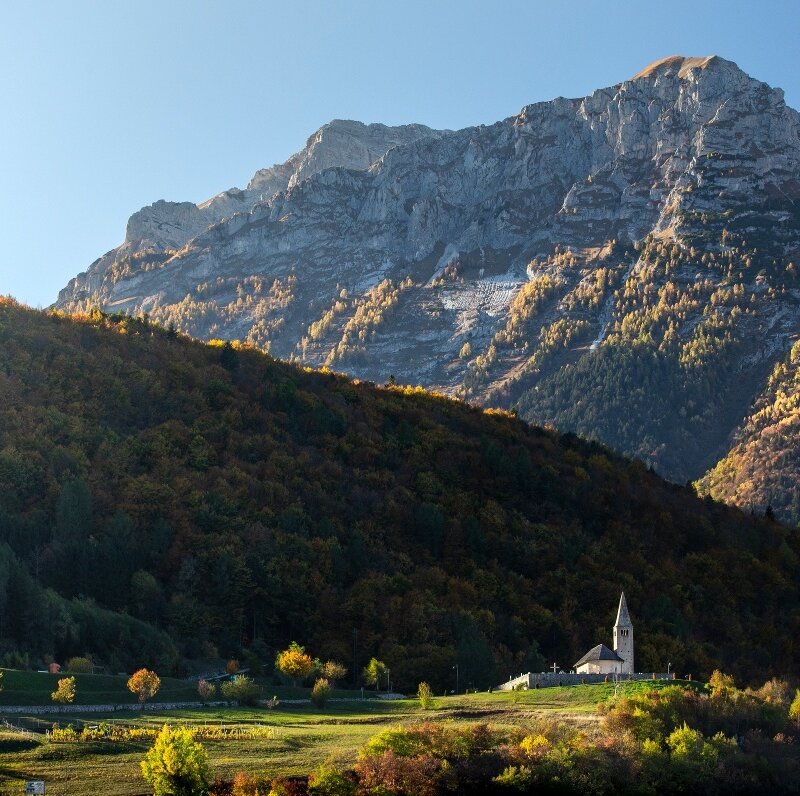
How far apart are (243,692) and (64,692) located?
44.8ft

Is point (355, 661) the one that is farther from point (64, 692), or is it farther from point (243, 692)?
point (64, 692)

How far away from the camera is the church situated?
114 m

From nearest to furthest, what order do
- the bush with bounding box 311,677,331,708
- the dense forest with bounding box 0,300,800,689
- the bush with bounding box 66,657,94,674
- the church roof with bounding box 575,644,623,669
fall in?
1. the bush with bounding box 311,677,331,708
2. the bush with bounding box 66,657,94,674
3. the church roof with bounding box 575,644,623,669
4. the dense forest with bounding box 0,300,800,689

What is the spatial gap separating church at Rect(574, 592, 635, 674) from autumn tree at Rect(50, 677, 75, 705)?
130 feet

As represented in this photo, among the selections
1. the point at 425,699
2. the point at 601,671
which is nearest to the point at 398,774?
the point at 425,699

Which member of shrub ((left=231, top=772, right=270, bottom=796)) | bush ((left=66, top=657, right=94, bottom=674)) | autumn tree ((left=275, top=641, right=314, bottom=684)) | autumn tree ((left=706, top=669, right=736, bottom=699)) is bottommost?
shrub ((left=231, top=772, right=270, bottom=796))

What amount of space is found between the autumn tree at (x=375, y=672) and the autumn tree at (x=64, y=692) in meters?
28.9

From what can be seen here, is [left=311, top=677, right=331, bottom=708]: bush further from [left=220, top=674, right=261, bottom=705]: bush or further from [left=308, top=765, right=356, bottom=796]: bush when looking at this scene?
[left=308, top=765, right=356, bottom=796]: bush

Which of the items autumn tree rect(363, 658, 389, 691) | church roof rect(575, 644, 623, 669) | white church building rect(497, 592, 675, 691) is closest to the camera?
white church building rect(497, 592, 675, 691)

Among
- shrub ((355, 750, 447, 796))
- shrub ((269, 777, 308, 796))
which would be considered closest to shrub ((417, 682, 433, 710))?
shrub ((355, 750, 447, 796))

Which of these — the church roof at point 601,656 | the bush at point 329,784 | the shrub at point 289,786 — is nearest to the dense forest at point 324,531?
the church roof at point 601,656

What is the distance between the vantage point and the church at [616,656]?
114000 mm

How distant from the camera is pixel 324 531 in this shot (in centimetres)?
14888

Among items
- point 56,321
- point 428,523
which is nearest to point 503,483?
point 428,523
